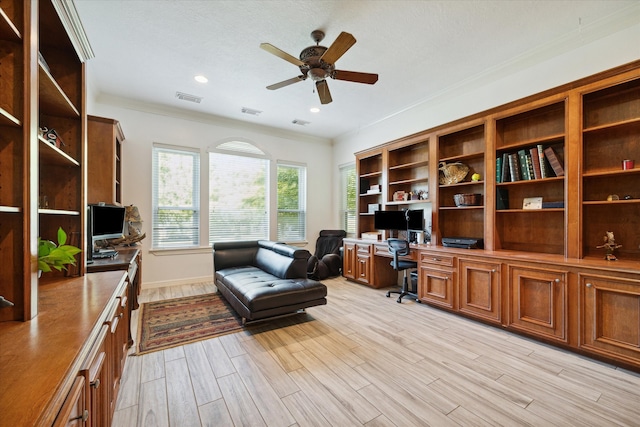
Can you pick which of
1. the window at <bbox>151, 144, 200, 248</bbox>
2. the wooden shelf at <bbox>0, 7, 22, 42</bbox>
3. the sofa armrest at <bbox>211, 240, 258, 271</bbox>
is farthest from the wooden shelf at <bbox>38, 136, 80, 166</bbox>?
the window at <bbox>151, 144, 200, 248</bbox>

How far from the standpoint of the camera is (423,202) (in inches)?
165

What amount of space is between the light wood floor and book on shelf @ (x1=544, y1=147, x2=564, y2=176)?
1.73m

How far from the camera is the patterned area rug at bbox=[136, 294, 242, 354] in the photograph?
→ 264 centimetres

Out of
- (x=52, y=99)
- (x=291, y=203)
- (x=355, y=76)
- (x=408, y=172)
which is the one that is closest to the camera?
(x=52, y=99)

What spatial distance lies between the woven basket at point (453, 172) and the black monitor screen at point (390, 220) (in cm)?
84

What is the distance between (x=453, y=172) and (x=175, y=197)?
4.52 metres

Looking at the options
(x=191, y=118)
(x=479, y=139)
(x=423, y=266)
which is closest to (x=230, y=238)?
(x=191, y=118)

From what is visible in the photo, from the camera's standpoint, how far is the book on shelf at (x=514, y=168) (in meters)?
3.05

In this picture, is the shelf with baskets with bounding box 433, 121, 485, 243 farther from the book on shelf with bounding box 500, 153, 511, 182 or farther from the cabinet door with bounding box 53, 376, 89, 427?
the cabinet door with bounding box 53, 376, 89, 427

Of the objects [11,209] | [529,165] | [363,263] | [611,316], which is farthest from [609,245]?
[11,209]

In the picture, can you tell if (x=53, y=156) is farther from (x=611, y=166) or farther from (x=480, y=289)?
(x=611, y=166)

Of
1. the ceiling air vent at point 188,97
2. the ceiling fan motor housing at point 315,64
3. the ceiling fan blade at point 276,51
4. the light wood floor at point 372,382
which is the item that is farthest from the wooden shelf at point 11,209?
the ceiling air vent at point 188,97

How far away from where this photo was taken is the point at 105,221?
2852 mm

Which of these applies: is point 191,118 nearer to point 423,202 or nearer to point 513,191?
point 423,202
